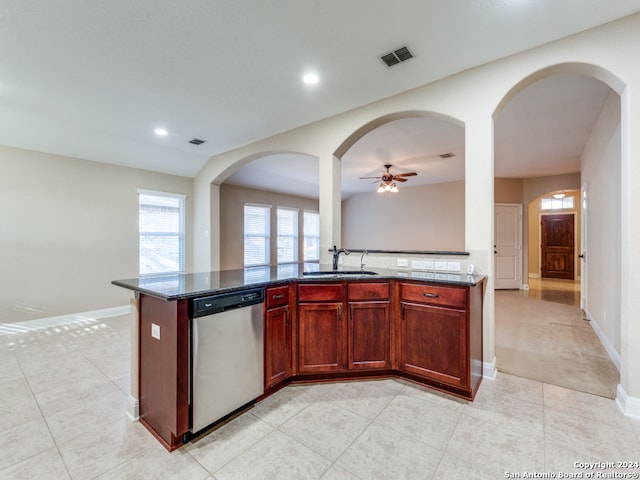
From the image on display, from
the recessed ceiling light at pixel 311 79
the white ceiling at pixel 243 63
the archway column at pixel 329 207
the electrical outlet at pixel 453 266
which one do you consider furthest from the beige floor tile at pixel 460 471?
the recessed ceiling light at pixel 311 79

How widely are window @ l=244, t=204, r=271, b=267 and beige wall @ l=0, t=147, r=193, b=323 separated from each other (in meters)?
2.16

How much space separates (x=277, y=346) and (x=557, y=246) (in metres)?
9.78

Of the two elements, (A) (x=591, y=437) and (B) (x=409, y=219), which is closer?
(A) (x=591, y=437)

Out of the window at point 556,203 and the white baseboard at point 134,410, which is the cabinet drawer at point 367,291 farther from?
the window at point 556,203

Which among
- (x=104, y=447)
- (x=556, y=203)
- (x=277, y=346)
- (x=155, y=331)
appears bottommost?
(x=104, y=447)

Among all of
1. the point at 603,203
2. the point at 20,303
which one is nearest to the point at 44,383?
the point at 20,303

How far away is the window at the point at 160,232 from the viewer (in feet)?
16.9

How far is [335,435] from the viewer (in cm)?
181

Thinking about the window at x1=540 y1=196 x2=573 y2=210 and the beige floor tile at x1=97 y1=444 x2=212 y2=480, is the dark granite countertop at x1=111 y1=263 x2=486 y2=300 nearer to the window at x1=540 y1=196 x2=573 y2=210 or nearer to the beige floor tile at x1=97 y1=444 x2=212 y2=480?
the beige floor tile at x1=97 y1=444 x2=212 y2=480

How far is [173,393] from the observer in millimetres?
1691

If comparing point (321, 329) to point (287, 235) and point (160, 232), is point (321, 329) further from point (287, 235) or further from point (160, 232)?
point (287, 235)

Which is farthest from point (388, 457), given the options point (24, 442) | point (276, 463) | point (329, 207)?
point (329, 207)

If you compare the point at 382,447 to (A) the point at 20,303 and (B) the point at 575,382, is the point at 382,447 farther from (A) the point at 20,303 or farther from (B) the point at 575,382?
(A) the point at 20,303

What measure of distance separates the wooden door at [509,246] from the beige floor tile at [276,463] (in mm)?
6912
